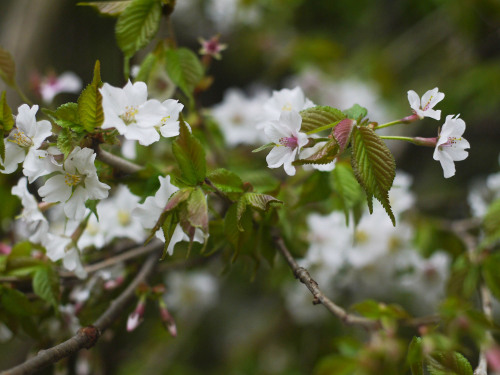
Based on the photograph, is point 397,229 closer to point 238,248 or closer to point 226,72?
point 238,248

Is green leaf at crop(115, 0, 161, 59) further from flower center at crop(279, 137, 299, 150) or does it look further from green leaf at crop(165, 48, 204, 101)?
flower center at crop(279, 137, 299, 150)

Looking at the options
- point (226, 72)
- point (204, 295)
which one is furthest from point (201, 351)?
point (226, 72)

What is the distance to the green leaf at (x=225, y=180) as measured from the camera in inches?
24.7

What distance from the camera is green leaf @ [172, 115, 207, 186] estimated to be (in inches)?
22.8

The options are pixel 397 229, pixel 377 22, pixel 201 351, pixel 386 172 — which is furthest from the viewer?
pixel 377 22

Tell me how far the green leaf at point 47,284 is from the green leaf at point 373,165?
1.62 feet

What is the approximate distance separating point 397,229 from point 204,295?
66cm

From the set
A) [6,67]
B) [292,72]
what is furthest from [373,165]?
[292,72]

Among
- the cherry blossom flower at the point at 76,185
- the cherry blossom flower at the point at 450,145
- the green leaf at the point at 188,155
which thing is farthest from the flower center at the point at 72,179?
the cherry blossom flower at the point at 450,145

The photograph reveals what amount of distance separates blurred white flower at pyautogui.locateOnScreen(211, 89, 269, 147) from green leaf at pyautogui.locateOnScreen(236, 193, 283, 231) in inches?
28.0

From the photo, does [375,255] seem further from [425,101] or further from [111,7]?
[111,7]

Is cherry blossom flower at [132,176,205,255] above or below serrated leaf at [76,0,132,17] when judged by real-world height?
below

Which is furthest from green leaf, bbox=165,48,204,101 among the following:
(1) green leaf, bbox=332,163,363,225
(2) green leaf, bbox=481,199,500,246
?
(2) green leaf, bbox=481,199,500,246

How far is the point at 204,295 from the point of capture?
4.91ft
